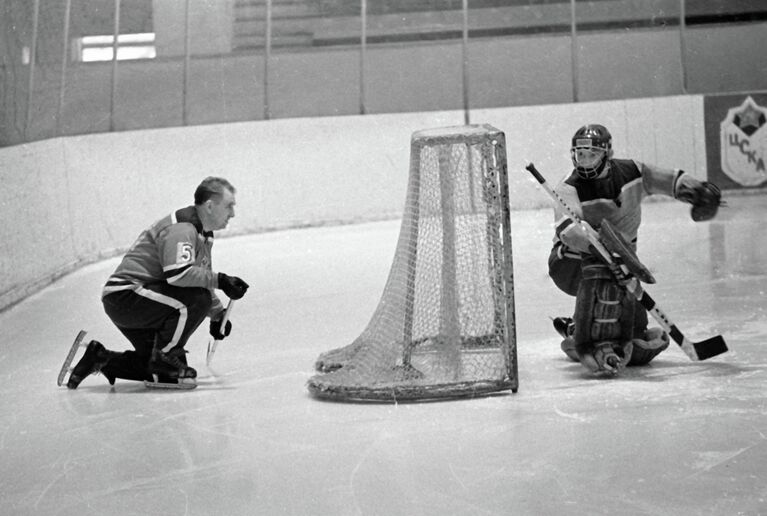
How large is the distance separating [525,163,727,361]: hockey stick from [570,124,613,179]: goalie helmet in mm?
167

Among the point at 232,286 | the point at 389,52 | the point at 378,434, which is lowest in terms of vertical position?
the point at 378,434

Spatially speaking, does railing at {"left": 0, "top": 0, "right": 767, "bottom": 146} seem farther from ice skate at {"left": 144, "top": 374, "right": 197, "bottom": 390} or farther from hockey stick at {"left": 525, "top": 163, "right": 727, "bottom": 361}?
hockey stick at {"left": 525, "top": 163, "right": 727, "bottom": 361}

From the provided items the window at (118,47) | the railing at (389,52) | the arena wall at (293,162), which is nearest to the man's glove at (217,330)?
the arena wall at (293,162)

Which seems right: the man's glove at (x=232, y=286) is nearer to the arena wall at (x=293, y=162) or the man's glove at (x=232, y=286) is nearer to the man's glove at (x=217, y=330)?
the man's glove at (x=217, y=330)

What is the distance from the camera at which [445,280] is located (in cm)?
423

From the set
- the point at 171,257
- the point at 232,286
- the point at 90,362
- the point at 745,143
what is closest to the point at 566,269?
the point at 232,286

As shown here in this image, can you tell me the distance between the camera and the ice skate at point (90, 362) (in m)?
4.52

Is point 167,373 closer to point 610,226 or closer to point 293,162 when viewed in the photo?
point 610,226

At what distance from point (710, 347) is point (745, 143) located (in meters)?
6.31

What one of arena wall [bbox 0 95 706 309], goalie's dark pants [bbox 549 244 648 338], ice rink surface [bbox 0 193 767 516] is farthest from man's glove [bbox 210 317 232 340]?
arena wall [bbox 0 95 706 309]

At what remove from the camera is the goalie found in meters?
4.26

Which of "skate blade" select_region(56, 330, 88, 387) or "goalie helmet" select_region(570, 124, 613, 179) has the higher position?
"goalie helmet" select_region(570, 124, 613, 179)

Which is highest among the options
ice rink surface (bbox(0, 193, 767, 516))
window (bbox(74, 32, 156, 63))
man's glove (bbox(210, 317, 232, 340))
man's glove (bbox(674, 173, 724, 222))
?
window (bbox(74, 32, 156, 63))

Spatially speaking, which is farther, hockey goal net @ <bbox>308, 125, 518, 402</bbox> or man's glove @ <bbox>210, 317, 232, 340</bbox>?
man's glove @ <bbox>210, 317, 232, 340</bbox>
